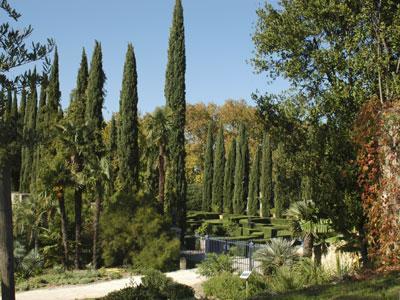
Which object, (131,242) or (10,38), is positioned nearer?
(10,38)

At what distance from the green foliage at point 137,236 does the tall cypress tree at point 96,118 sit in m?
0.47

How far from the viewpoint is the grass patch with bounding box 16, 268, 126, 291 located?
15820mm

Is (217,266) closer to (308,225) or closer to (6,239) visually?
(308,225)

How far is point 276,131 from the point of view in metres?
13.7

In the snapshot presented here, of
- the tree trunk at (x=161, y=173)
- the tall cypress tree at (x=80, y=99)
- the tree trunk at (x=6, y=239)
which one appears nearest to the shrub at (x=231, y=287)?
the tree trunk at (x=6, y=239)

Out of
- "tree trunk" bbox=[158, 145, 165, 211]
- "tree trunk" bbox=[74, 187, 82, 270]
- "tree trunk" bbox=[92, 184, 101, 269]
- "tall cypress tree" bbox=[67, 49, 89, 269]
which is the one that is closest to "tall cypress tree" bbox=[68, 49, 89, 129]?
"tall cypress tree" bbox=[67, 49, 89, 269]

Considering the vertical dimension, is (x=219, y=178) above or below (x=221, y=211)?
above

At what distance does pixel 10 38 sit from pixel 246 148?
126ft

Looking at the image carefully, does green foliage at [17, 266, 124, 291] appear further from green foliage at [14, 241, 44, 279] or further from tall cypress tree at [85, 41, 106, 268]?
tall cypress tree at [85, 41, 106, 268]

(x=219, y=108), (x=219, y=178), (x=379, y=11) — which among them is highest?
(x=219, y=108)

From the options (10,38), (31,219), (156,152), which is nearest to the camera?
(10,38)

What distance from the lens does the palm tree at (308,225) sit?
1402cm

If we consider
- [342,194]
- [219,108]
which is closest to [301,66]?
[342,194]

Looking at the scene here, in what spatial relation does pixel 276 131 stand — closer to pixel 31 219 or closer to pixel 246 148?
pixel 31 219
